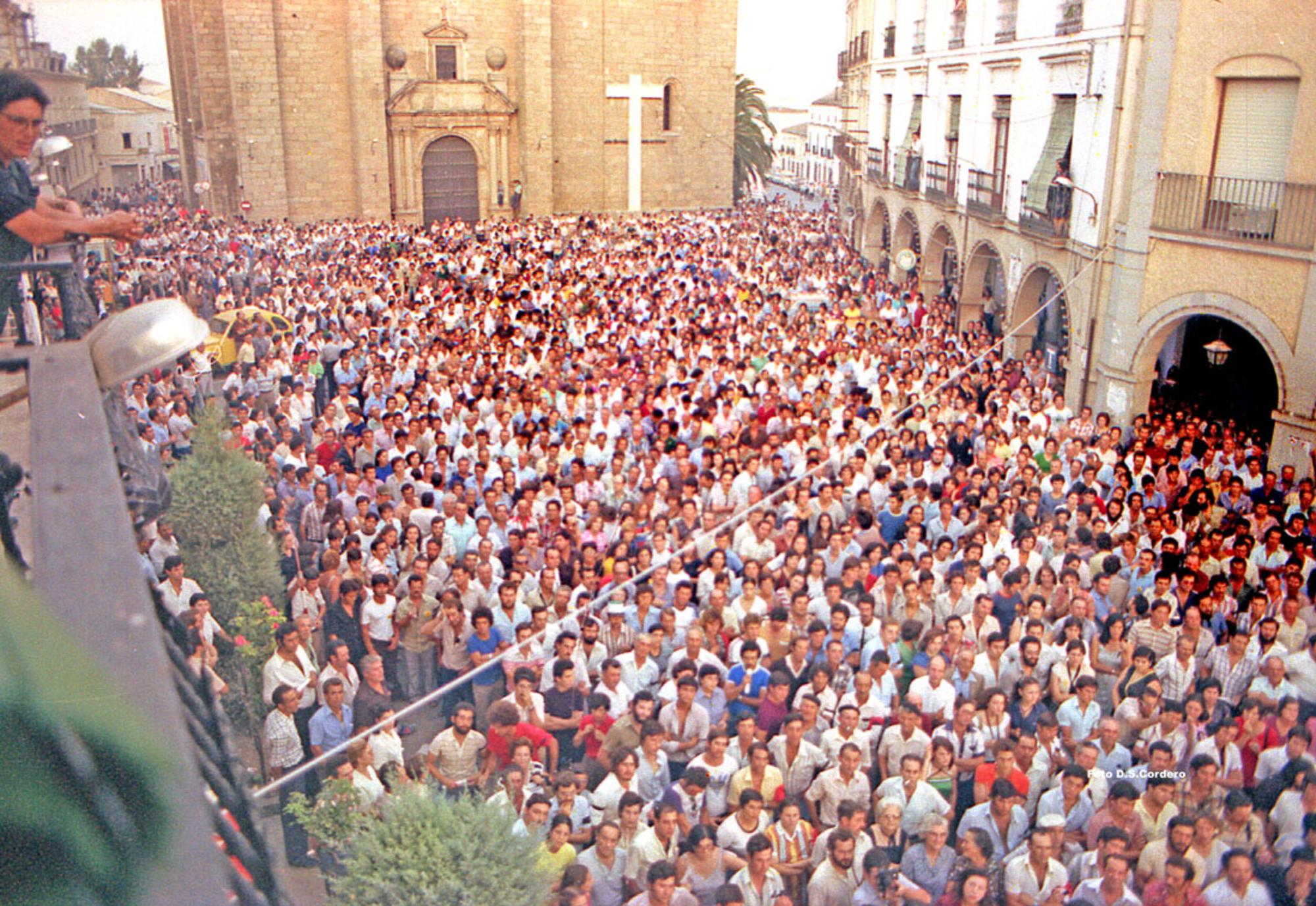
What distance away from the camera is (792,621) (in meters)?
6.96

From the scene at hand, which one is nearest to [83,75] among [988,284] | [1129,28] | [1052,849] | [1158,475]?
[988,284]

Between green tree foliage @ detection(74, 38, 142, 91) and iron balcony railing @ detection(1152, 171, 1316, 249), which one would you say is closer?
iron balcony railing @ detection(1152, 171, 1316, 249)

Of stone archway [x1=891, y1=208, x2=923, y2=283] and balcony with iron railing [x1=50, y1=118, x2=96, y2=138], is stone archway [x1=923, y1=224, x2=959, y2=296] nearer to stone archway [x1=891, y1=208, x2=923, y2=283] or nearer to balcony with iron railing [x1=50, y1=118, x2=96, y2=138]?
stone archway [x1=891, y1=208, x2=923, y2=283]

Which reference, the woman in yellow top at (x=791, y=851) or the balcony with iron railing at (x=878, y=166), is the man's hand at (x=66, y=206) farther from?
the balcony with iron railing at (x=878, y=166)

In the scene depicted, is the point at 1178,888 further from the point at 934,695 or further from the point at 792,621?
the point at 792,621

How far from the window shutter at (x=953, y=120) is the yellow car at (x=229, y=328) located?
1252cm

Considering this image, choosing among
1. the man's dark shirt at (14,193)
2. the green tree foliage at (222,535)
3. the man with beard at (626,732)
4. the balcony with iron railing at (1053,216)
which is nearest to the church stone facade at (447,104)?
the balcony with iron railing at (1053,216)

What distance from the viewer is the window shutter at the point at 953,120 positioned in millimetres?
20500

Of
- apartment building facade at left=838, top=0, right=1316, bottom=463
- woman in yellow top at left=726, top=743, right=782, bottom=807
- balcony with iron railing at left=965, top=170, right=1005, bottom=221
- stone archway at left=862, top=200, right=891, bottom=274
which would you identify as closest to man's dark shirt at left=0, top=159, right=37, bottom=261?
woman in yellow top at left=726, top=743, right=782, bottom=807

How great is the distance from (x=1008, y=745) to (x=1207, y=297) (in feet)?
29.8

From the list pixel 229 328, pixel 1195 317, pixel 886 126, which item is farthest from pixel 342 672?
pixel 886 126

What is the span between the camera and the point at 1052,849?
4895mm

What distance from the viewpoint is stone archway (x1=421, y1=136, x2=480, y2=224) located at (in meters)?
34.5

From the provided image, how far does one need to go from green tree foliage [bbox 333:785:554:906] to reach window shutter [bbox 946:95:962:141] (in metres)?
18.9
